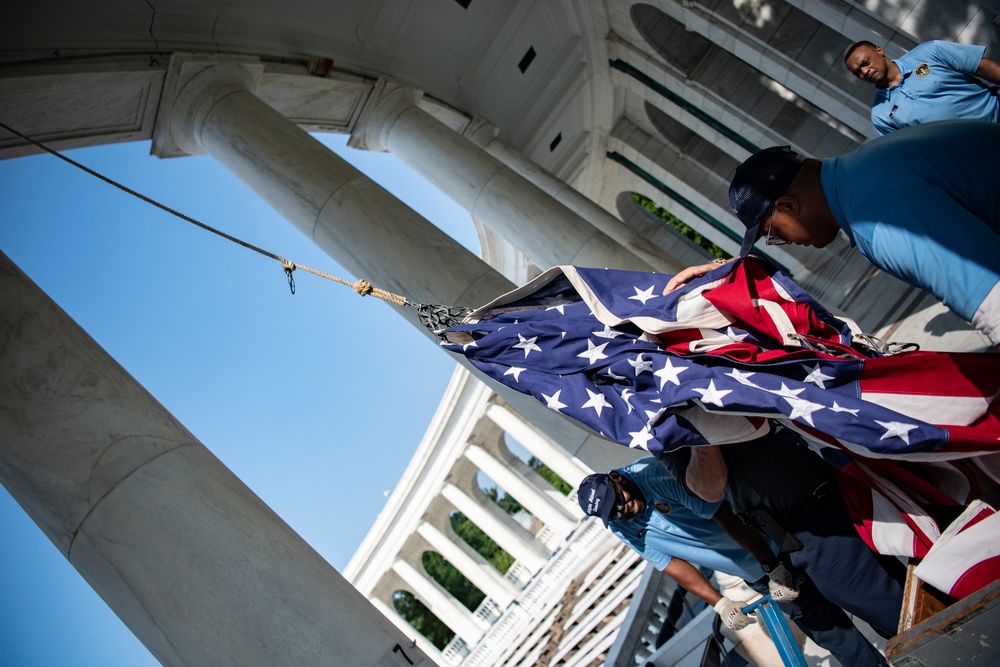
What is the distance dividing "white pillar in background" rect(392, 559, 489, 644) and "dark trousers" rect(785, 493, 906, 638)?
109ft

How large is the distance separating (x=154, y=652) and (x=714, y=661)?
5.00m

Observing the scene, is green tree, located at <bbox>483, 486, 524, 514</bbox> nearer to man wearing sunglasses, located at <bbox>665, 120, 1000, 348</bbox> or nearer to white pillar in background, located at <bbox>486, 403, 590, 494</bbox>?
white pillar in background, located at <bbox>486, 403, 590, 494</bbox>

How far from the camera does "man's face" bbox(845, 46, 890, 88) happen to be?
746 centimetres

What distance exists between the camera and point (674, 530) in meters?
7.07

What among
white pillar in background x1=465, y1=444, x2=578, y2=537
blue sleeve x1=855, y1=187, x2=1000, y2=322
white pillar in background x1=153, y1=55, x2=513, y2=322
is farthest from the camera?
white pillar in background x1=465, y1=444, x2=578, y2=537

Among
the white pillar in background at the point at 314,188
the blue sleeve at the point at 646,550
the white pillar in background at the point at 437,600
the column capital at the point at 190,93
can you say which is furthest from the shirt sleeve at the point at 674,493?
the white pillar in background at the point at 437,600

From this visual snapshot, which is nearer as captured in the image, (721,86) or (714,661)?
(714,661)

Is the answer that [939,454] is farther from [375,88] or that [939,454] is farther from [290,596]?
[375,88]

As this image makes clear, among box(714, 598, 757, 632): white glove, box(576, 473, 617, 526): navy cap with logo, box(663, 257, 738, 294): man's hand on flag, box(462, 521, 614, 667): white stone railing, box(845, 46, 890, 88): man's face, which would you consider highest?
box(845, 46, 890, 88): man's face

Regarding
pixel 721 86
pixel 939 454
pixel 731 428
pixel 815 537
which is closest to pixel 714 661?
pixel 815 537

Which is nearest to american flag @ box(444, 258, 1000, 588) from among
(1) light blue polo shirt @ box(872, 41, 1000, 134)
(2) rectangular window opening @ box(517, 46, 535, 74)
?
(1) light blue polo shirt @ box(872, 41, 1000, 134)

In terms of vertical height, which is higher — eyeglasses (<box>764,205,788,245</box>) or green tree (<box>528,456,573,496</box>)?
eyeglasses (<box>764,205,788,245</box>)

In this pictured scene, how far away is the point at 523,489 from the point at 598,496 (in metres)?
28.6

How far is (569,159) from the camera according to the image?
912 inches
